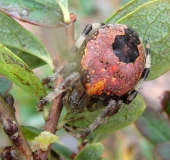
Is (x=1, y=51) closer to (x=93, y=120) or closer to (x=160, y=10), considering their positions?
(x=93, y=120)

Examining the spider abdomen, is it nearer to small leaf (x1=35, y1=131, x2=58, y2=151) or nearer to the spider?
the spider

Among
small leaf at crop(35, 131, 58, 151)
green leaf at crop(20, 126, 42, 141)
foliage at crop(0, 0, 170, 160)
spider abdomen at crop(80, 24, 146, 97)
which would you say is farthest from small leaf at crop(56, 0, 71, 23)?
small leaf at crop(35, 131, 58, 151)

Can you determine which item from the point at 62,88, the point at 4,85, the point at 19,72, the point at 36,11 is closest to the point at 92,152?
the point at 62,88

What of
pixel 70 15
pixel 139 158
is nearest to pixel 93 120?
pixel 70 15

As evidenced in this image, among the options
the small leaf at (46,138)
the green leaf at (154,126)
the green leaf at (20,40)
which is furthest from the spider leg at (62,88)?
the green leaf at (154,126)

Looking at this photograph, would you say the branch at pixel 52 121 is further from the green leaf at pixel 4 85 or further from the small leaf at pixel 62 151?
the small leaf at pixel 62 151
